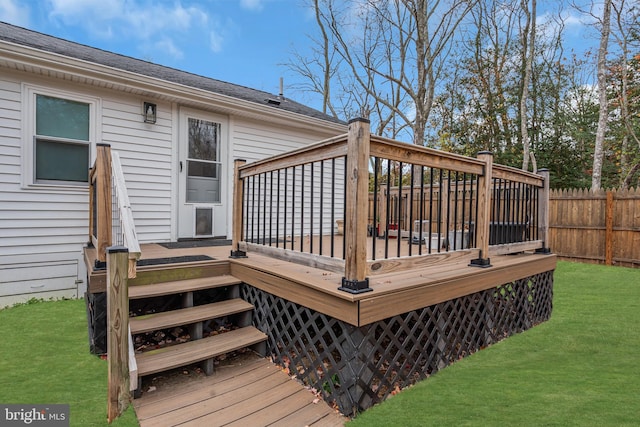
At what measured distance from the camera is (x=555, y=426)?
1.92 meters

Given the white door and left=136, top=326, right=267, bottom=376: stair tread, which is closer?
left=136, top=326, right=267, bottom=376: stair tread

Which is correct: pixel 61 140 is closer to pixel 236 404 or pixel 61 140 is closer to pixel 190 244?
pixel 190 244

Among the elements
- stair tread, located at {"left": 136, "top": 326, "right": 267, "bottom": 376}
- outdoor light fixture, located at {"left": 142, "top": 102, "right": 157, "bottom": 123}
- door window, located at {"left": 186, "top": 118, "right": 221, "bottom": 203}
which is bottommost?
stair tread, located at {"left": 136, "top": 326, "right": 267, "bottom": 376}

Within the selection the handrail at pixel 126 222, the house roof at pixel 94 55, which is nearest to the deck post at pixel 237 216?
the handrail at pixel 126 222

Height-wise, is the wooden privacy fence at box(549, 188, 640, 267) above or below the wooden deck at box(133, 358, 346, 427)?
above

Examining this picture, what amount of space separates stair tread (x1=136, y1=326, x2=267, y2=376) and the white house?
2864 mm

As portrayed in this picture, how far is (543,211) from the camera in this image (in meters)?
4.09

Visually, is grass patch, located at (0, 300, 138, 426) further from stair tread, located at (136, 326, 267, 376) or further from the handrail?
the handrail

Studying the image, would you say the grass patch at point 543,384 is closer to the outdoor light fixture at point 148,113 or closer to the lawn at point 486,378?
the lawn at point 486,378

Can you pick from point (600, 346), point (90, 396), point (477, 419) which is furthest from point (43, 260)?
point (600, 346)

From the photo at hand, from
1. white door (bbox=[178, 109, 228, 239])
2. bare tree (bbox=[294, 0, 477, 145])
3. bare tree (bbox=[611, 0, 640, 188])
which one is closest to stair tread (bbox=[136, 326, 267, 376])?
white door (bbox=[178, 109, 228, 239])

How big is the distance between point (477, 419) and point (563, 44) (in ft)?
53.0

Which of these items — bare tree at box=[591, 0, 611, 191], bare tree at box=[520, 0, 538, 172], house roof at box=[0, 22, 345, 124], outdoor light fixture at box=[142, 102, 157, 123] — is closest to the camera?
house roof at box=[0, 22, 345, 124]

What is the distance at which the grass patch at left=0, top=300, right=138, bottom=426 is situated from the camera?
2.10 metres
